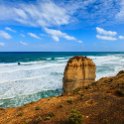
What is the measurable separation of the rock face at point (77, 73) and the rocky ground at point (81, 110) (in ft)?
28.0

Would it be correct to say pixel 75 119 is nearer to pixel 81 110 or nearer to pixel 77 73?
pixel 81 110

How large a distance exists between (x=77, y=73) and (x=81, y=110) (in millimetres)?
12607

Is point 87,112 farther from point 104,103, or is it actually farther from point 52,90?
point 52,90

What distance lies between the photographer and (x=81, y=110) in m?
12.4

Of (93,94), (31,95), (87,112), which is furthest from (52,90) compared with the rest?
(87,112)

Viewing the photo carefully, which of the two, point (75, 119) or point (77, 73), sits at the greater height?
point (77, 73)

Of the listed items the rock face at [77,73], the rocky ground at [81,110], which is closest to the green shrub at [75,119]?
the rocky ground at [81,110]

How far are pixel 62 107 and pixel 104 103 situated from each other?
1.96m

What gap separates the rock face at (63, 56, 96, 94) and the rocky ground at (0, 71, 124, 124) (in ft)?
28.0

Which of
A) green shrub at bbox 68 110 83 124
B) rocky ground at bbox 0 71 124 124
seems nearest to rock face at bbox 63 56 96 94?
rocky ground at bbox 0 71 124 124

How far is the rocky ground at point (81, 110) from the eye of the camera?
446 inches

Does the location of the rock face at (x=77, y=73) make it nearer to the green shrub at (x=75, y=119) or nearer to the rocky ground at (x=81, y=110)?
the rocky ground at (x=81, y=110)

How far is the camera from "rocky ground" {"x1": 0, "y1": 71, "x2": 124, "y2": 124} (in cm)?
1132

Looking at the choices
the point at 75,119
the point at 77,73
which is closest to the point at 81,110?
the point at 75,119
